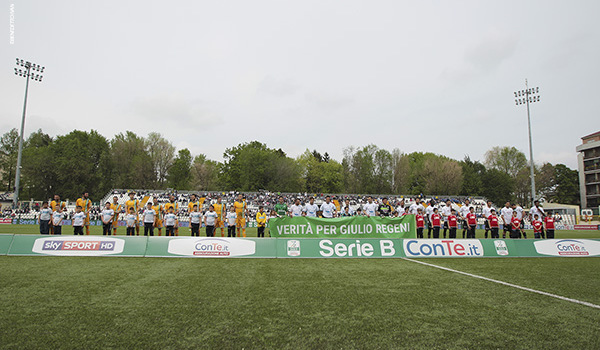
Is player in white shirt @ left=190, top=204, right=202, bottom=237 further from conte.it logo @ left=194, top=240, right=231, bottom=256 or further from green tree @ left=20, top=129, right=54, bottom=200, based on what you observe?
green tree @ left=20, top=129, right=54, bottom=200

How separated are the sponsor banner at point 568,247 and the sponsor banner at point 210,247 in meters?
9.31

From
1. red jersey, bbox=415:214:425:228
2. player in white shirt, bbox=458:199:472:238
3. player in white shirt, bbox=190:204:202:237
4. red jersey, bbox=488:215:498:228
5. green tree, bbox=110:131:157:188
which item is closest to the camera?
player in white shirt, bbox=190:204:202:237

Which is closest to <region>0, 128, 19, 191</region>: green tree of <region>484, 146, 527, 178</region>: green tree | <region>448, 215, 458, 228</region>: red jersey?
<region>448, 215, 458, 228</region>: red jersey

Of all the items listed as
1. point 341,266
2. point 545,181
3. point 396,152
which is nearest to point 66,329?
point 341,266

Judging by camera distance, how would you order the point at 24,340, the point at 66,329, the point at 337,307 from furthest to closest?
1. the point at 337,307
2. the point at 66,329
3. the point at 24,340

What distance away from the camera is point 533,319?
424 centimetres

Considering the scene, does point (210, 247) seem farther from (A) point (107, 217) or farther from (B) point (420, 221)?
(B) point (420, 221)

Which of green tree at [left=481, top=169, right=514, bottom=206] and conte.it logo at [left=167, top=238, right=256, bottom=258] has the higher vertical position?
green tree at [left=481, top=169, right=514, bottom=206]

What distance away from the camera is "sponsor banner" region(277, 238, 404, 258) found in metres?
9.62

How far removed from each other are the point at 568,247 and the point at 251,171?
55.0 m

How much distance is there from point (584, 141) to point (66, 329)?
8909 cm

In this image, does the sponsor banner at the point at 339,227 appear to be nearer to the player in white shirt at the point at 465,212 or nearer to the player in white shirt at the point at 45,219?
the player in white shirt at the point at 465,212

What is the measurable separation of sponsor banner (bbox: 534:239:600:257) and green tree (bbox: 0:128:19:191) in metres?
73.0

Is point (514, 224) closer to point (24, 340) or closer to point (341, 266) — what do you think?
point (341, 266)
